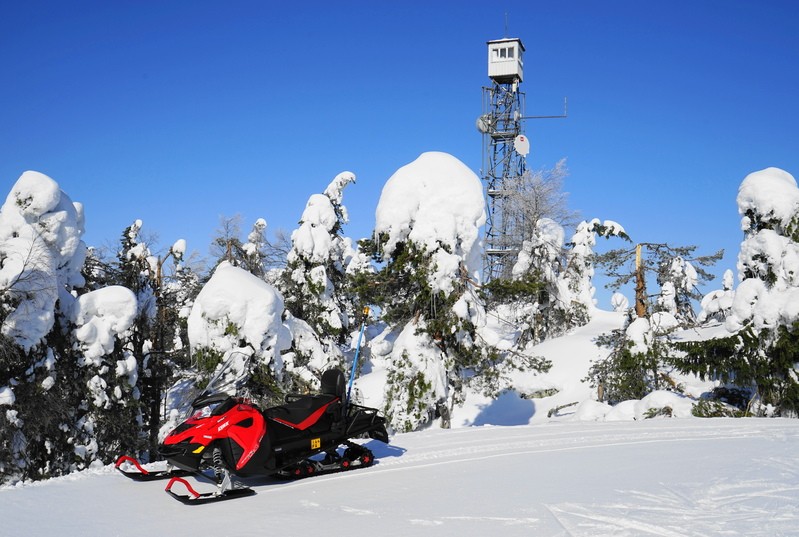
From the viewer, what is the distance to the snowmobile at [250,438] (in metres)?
7.76

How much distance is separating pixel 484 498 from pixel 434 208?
12120mm

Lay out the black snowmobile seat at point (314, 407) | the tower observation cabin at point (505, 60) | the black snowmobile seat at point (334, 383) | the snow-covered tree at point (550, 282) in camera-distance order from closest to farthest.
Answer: the black snowmobile seat at point (314, 407)
the black snowmobile seat at point (334, 383)
the snow-covered tree at point (550, 282)
the tower observation cabin at point (505, 60)

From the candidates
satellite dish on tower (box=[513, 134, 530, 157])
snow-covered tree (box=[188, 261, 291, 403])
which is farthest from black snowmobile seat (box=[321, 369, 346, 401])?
satellite dish on tower (box=[513, 134, 530, 157])

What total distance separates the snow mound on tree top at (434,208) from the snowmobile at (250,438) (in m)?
9.28

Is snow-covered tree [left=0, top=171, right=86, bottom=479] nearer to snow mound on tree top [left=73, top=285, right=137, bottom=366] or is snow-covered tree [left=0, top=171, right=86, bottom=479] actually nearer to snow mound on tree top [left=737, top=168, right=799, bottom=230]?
snow mound on tree top [left=73, top=285, right=137, bottom=366]

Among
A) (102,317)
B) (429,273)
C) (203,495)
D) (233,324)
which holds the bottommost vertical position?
(203,495)

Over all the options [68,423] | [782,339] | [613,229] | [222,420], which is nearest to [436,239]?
[782,339]

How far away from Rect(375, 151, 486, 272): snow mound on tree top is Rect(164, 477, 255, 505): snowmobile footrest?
458 inches

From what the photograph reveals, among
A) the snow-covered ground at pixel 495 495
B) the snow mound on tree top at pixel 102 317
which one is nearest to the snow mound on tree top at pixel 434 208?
the snow mound on tree top at pixel 102 317

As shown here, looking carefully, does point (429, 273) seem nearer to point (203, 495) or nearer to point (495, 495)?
point (495, 495)

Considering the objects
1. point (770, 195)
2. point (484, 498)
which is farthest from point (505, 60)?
point (484, 498)

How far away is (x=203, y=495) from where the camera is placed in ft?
24.6

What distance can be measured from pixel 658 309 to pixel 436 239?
12835 mm

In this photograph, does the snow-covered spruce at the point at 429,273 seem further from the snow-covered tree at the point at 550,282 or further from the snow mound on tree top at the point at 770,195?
the snow-covered tree at the point at 550,282
